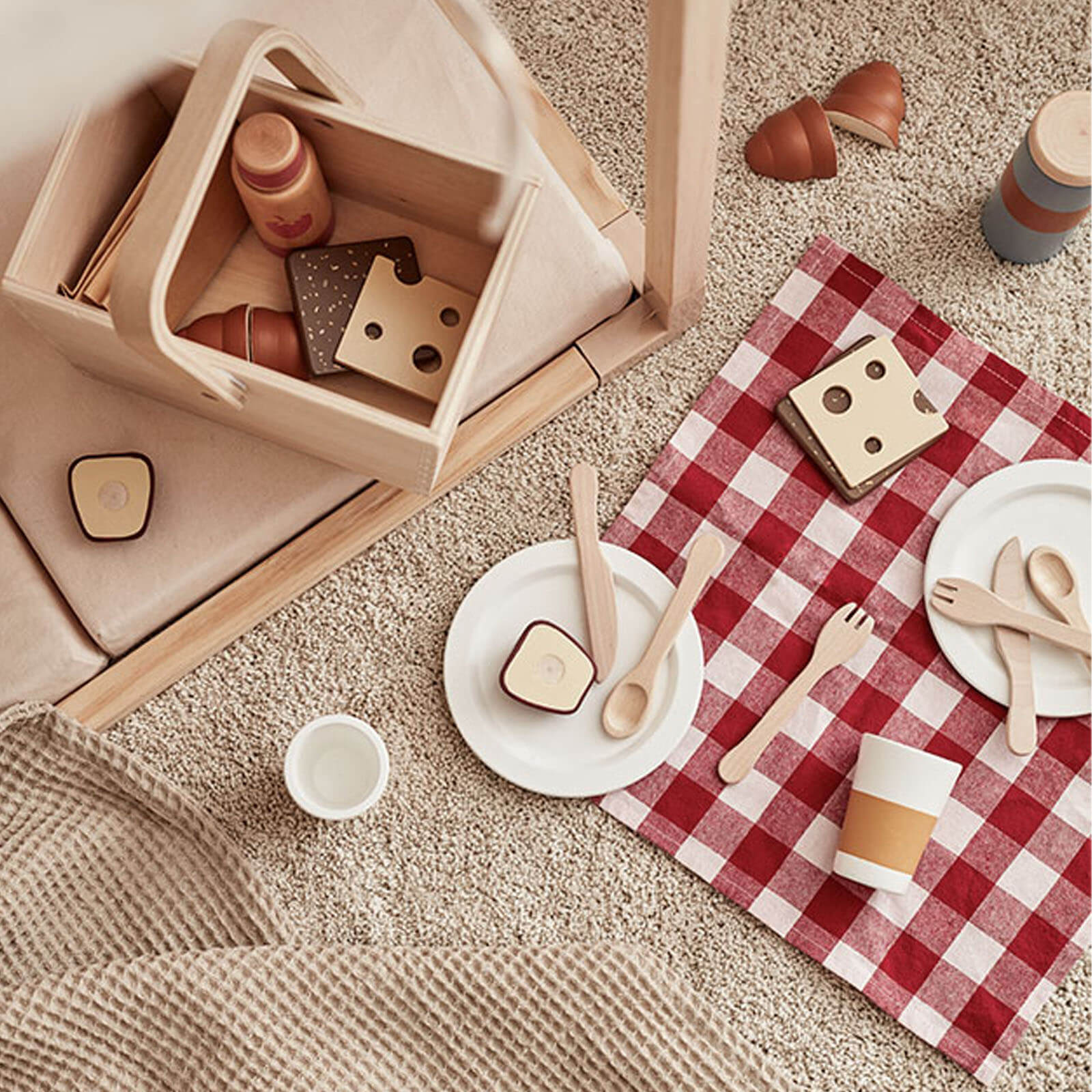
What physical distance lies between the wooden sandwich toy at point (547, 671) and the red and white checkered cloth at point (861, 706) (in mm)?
99

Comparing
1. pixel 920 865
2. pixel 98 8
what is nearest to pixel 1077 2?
pixel 920 865

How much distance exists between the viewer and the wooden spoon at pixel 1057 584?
0.87 m

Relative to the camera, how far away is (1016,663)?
2.83ft

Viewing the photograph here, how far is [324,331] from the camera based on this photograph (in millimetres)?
748

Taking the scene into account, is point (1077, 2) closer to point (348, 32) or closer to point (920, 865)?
point (348, 32)

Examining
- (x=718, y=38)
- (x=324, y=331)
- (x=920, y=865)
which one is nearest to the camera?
(x=718, y=38)

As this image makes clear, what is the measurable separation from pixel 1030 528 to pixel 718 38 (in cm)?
53

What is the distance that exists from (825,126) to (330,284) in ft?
1.45

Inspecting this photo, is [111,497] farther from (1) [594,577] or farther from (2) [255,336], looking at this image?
(1) [594,577]

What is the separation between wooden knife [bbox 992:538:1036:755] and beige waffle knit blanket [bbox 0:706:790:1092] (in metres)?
0.31

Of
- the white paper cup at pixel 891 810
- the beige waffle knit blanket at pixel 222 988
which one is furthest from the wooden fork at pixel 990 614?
the beige waffle knit blanket at pixel 222 988

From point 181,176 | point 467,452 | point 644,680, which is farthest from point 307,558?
point 181,176

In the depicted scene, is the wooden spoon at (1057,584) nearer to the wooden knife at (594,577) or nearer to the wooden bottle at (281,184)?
the wooden knife at (594,577)

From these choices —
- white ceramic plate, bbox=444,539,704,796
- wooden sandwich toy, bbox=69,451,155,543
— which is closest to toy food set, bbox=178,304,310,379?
wooden sandwich toy, bbox=69,451,155,543
